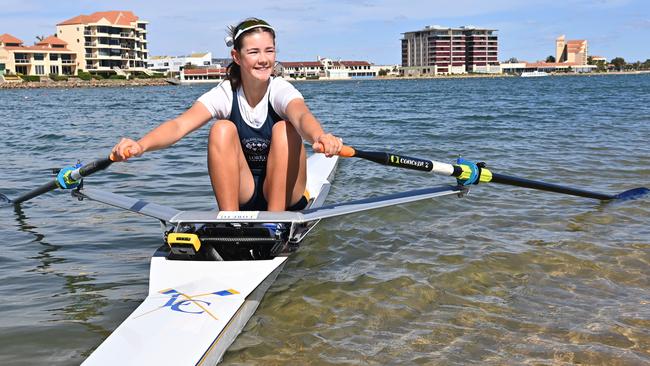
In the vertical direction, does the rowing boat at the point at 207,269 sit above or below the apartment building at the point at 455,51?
below

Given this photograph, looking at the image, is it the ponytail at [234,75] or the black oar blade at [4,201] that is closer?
the ponytail at [234,75]

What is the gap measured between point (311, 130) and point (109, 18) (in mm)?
107149

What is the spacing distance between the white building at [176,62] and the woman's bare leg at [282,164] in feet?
427

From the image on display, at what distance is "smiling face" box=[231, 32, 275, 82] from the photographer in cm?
396

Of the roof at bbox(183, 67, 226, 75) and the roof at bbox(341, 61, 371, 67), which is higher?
the roof at bbox(341, 61, 371, 67)

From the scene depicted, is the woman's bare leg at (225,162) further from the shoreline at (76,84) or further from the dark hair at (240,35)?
the shoreline at (76,84)

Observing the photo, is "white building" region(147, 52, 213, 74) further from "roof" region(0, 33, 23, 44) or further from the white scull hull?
the white scull hull

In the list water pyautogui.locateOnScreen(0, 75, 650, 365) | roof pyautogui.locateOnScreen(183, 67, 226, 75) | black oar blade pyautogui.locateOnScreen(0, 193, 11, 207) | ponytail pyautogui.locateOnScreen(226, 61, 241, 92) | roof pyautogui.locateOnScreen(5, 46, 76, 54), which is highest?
roof pyautogui.locateOnScreen(5, 46, 76, 54)

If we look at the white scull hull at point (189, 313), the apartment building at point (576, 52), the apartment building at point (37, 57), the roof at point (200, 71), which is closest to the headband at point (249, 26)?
the white scull hull at point (189, 313)

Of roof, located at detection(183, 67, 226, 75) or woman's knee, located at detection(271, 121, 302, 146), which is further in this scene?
roof, located at detection(183, 67, 226, 75)

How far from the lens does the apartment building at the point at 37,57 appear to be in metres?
85.8

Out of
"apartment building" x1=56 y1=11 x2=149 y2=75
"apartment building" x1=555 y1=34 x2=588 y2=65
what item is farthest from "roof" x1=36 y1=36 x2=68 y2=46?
"apartment building" x1=555 y1=34 x2=588 y2=65

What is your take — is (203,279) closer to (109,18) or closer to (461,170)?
(461,170)

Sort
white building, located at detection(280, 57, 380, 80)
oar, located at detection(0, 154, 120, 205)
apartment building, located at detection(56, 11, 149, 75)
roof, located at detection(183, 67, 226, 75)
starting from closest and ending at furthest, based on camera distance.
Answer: oar, located at detection(0, 154, 120, 205), apartment building, located at detection(56, 11, 149, 75), roof, located at detection(183, 67, 226, 75), white building, located at detection(280, 57, 380, 80)
